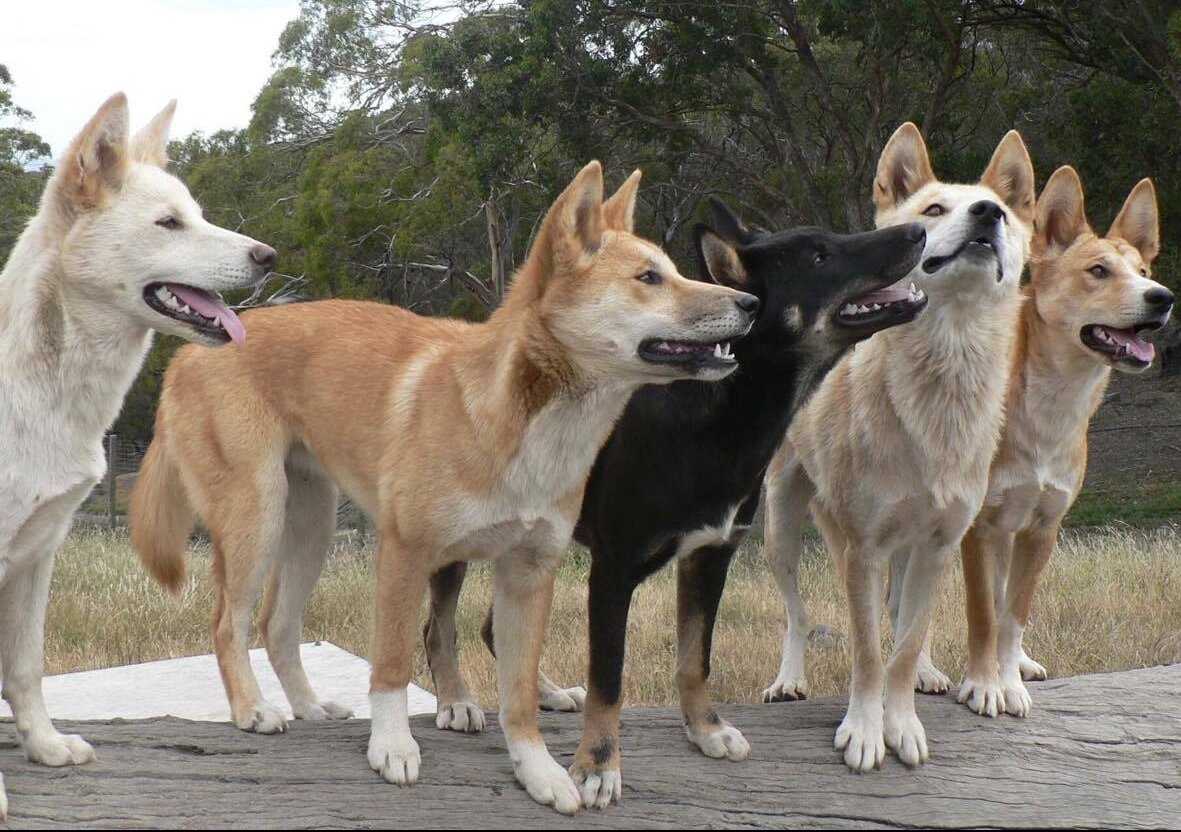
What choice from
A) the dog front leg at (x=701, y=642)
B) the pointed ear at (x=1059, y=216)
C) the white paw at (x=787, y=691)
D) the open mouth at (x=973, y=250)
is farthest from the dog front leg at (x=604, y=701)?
the pointed ear at (x=1059, y=216)

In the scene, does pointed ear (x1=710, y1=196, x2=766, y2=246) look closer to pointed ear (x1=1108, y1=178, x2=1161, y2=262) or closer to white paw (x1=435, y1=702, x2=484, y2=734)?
white paw (x1=435, y1=702, x2=484, y2=734)

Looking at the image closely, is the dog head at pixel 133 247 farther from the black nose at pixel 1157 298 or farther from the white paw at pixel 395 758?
the black nose at pixel 1157 298

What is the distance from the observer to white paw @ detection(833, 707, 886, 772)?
13.4ft

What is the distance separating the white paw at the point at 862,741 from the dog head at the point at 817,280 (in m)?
1.25

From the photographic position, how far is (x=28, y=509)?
3330 mm

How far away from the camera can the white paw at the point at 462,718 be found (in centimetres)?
423

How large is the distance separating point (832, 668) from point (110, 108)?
4561mm

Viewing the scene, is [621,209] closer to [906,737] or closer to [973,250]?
[973,250]

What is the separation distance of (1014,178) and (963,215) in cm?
62

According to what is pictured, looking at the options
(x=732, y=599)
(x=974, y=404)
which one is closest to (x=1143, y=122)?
(x=732, y=599)

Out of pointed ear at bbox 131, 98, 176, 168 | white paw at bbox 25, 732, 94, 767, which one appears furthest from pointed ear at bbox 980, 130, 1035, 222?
white paw at bbox 25, 732, 94, 767

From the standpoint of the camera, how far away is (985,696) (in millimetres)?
4621

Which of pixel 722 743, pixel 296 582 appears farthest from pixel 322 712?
pixel 722 743

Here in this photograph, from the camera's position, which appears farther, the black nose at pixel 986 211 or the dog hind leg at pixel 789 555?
the dog hind leg at pixel 789 555
